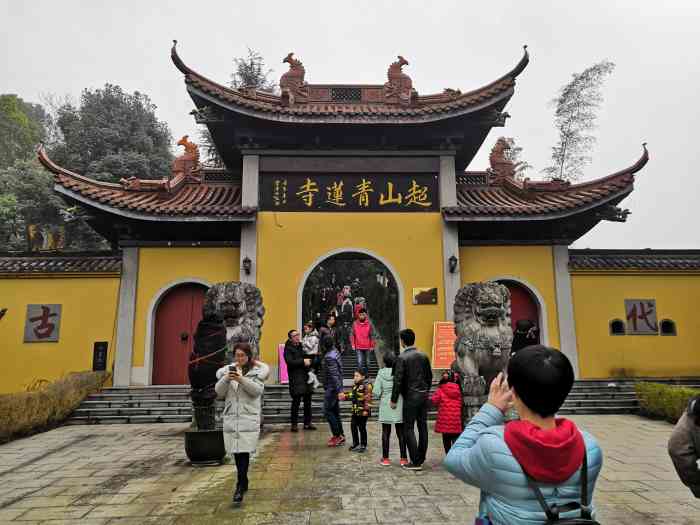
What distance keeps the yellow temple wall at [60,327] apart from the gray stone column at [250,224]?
304cm

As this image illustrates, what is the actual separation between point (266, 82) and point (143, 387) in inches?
732

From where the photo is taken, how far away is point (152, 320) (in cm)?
1034

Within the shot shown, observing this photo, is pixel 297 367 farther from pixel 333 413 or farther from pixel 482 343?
pixel 482 343

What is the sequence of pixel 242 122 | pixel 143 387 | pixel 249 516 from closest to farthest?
1. pixel 249 516
2. pixel 143 387
3. pixel 242 122

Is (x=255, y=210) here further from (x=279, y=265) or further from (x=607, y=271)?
(x=607, y=271)

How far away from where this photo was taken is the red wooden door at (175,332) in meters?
10.4

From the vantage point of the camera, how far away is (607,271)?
10836 millimetres

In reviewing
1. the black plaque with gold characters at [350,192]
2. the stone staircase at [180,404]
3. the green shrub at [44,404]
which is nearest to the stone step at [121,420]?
the stone staircase at [180,404]

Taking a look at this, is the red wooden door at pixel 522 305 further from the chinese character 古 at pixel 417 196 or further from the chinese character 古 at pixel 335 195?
the chinese character 古 at pixel 335 195

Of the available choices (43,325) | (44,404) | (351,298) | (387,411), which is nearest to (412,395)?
(387,411)

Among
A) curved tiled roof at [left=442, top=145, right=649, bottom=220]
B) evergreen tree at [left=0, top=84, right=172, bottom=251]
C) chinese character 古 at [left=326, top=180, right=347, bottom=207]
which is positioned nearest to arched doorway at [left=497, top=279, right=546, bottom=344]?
curved tiled roof at [left=442, top=145, right=649, bottom=220]

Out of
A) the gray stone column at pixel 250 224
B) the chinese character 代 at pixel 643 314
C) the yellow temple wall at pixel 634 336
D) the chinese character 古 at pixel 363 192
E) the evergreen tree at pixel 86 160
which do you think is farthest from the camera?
the evergreen tree at pixel 86 160

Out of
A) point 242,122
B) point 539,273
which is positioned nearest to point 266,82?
point 242,122

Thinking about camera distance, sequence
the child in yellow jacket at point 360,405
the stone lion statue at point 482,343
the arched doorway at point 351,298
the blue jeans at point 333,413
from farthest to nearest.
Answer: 1. the arched doorway at point 351,298
2. the blue jeans at point 333,413
3. the stone lion statue at point 482,343
4. the child in yellow jacket at point 360,405
